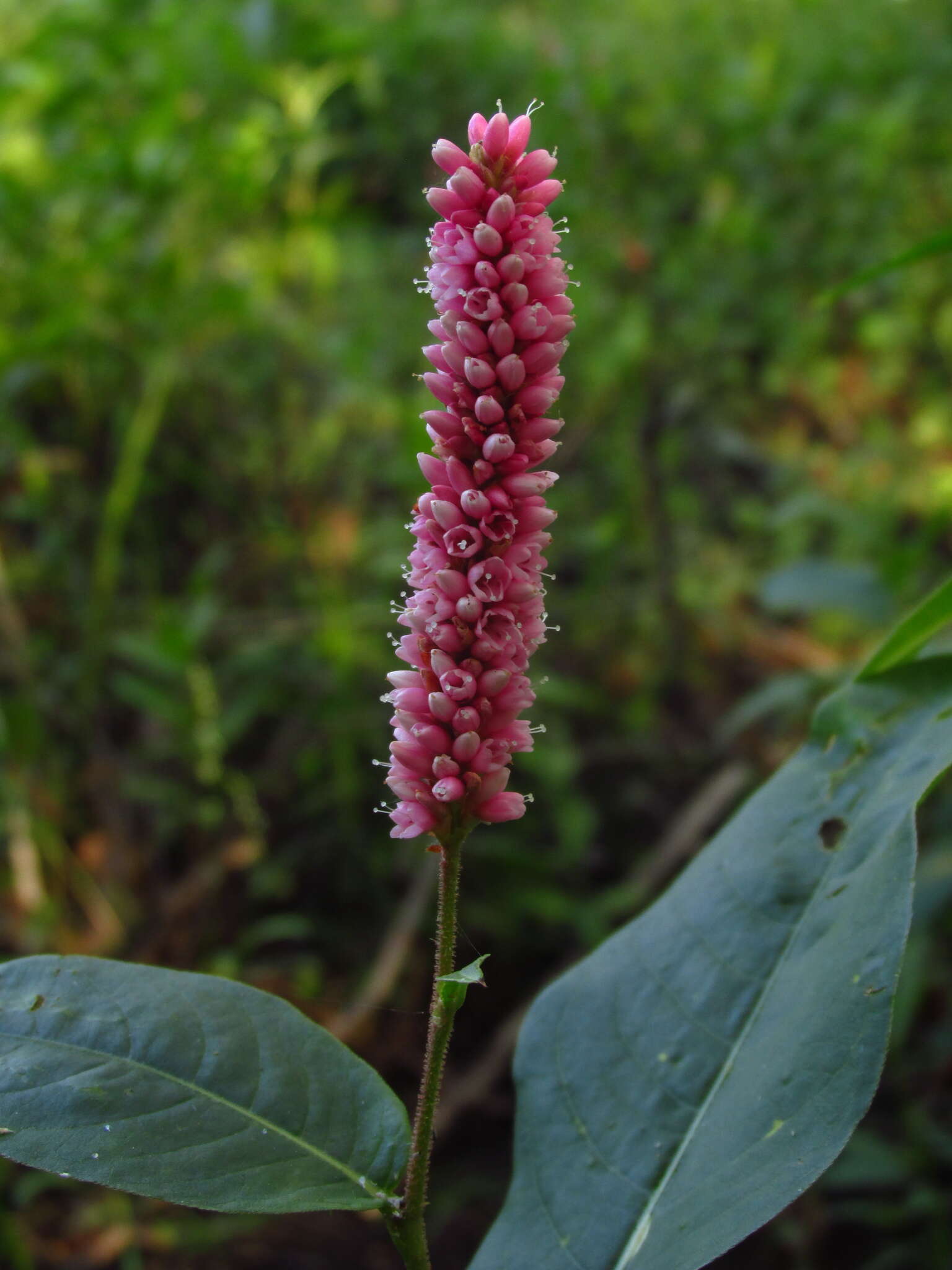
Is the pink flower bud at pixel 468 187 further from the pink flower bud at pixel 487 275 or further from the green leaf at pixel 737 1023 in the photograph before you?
the green leaf at pixel 737 1023

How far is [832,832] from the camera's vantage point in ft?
4.98

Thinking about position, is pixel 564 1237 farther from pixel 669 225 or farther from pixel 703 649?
pixel 669 225

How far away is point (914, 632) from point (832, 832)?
34cm

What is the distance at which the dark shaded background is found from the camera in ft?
9.36

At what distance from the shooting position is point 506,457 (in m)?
1.12

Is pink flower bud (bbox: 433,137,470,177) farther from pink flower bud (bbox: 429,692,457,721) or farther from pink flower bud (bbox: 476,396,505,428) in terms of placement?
pink flower bud (bbox: 429,692,457,721)

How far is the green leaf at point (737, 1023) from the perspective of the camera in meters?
1.16

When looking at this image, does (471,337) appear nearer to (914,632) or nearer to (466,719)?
(466,719)

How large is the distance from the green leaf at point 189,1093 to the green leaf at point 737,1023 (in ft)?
0.85

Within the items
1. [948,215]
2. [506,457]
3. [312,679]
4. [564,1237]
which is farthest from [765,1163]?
[948,215]

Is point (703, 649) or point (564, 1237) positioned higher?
point (703, 649)

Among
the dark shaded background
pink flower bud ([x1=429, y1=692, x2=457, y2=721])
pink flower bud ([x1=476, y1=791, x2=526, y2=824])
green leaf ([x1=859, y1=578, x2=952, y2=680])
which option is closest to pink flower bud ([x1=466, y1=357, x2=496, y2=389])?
pink flower bud ([x1=429, y1=692, x2=457, y2=721])

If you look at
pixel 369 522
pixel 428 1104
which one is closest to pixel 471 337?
pixel 428 1104

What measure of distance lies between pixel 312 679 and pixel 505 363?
2450 millimetres
